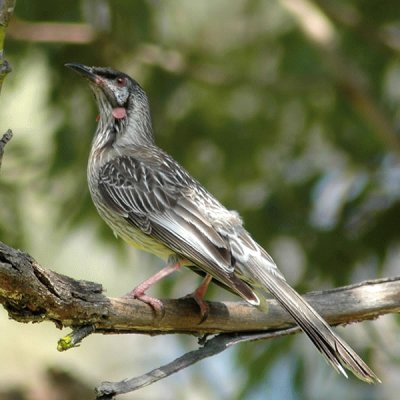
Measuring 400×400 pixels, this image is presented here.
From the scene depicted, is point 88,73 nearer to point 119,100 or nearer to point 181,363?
point 119,100

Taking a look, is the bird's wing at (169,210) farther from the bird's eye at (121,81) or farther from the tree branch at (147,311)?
Result: the bird's eye at (121,81)

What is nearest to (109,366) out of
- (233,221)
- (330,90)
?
(330,90)

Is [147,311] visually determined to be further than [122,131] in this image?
No

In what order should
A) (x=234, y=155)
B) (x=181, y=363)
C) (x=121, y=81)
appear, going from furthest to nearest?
(x=234, y=155) < (x=121, y=81) < (x=181, y=363)

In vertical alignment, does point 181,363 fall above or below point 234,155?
above

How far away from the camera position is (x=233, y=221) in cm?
598

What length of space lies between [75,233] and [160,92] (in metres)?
1.51

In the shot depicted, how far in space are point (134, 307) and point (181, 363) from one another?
37 cm

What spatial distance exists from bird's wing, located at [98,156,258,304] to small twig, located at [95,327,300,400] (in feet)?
1.07

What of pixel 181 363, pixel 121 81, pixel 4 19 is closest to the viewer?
pixel 4 19

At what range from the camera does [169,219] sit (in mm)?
5906

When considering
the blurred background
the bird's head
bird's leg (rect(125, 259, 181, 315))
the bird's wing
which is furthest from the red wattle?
bird's leg (rect(125, 259, 181, 315))

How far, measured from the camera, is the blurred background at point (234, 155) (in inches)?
309

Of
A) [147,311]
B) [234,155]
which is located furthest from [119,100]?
[147,311]
